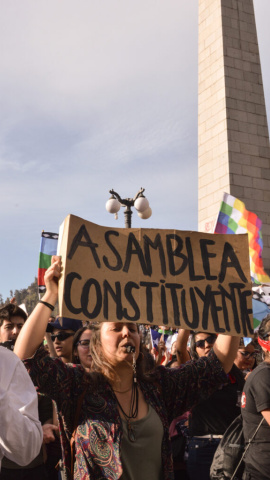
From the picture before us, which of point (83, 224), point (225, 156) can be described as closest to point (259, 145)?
point (225, 156)

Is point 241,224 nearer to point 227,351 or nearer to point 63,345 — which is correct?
point 63,345

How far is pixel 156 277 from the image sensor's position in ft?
9.63

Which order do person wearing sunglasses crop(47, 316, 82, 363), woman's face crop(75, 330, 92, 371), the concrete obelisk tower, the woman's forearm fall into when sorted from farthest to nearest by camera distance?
the concrete obelisk tower
person wearing sunglasses crop(47, 316, 82, 363)
woman's face crop(75, 330, 92, 371)
the woman's forearm

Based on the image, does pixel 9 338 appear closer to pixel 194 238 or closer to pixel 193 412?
pixel 193 412

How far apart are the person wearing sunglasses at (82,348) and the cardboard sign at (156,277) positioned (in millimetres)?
1413

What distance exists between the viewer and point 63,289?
2.65m

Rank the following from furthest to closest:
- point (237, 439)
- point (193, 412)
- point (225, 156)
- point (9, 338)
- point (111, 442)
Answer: point (225, 156), point (9, 338), point (193, 412), point (237, 439), point (111, 442)

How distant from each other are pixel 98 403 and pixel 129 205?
975 centimetres

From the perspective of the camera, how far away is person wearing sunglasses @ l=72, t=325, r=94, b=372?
13.8 feet

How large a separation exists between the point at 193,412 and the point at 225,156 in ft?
41.8

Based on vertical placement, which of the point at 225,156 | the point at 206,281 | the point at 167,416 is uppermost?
the point at 225,156

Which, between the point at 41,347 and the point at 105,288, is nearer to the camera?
the point at 41,347

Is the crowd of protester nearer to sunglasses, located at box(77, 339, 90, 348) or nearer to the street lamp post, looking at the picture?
sunglasses, located at box(77, 339, 90, 348)

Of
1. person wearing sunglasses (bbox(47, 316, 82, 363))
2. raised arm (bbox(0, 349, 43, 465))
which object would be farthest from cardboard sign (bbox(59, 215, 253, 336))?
person wearing sunglasses (bbox(47, 316, 82, 363))
